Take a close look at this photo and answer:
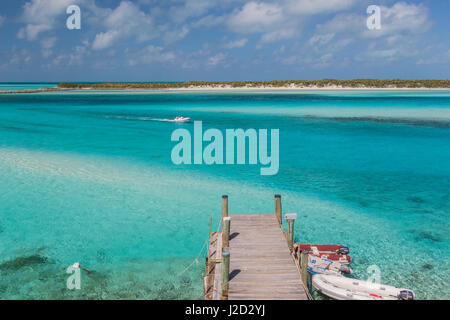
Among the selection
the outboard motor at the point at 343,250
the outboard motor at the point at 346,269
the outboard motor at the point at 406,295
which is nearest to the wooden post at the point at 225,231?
the outboard motor at the point at 346,269

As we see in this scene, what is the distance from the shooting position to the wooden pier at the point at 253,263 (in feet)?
27.8

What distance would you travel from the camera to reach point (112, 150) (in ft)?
91.9

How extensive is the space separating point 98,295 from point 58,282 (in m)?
1.57

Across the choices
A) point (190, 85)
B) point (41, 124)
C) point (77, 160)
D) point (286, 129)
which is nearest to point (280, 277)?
point (77, 160)

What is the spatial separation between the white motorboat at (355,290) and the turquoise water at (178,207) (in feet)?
3.03

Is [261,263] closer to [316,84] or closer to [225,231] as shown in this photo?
[225,231]

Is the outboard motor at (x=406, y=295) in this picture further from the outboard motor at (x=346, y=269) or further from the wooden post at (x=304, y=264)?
the wooden post at (x=304, y=264)

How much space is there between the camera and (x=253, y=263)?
971cm

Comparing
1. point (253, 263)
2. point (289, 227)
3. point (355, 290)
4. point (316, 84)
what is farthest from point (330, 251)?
point (316, 84)

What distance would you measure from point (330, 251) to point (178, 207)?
7433 mm

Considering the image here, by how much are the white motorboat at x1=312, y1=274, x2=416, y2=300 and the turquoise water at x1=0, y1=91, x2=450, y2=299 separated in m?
0.92

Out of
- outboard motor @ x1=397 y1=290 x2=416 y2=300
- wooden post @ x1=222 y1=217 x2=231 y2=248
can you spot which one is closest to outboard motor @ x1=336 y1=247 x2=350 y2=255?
outboard motor @ x1=397 y1=290 x2=416 y2=300

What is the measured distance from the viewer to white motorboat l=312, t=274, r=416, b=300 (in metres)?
9.30

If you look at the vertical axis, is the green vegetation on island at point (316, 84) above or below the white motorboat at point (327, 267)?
above
